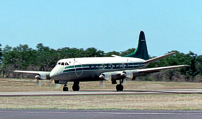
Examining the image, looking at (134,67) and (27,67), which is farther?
(27,67)

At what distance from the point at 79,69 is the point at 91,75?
7.19ft

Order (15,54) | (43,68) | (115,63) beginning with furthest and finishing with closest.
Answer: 1. (15,54)
2. (43,68)
3. (115,63)

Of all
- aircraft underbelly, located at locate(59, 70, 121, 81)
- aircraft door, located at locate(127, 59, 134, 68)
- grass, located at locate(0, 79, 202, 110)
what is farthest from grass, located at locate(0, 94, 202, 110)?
aircraft door, located at locate(127, 59, 134, 68)

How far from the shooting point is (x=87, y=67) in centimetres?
4778

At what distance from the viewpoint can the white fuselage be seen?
151ft

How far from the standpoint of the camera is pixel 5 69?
328ft

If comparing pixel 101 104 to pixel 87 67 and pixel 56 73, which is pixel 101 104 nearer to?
pixel 56 73

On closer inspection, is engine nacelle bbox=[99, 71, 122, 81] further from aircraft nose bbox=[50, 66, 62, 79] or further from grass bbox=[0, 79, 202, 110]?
grass bbox=[0, 79, 202, 110]

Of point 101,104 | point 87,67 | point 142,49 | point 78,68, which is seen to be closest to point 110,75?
point 87,67

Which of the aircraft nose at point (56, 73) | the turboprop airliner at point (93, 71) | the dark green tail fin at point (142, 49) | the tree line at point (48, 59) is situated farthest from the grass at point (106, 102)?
the tree line at point (48, 59)

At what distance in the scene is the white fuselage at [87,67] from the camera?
4594 cm

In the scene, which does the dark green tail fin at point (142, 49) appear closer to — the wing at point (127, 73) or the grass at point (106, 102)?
the wing at point (127, 73)
